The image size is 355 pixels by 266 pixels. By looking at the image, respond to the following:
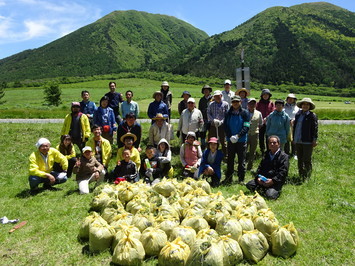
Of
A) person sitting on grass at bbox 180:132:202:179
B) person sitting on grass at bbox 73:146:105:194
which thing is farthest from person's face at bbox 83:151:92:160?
person sitting on grass at bbox 180:132:202:179

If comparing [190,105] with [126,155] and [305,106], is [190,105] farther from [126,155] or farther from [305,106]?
[305,106]

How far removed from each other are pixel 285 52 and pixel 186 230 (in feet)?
415

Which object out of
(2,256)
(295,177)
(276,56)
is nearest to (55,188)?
(2,256)

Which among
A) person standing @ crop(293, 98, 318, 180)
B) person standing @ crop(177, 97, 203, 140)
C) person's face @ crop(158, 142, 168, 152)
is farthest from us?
person standing @ crop(177, 97, 203, 140)

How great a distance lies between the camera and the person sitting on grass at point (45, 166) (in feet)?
25.9

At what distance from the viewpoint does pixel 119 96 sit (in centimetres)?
1105

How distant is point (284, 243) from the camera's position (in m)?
4.53

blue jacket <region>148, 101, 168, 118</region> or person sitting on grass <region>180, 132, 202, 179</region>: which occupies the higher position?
blue jacket <region>148, 101, 168, 118</region>

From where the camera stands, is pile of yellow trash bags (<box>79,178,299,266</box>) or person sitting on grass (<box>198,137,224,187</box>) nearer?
pile of yellow trash bags (<box>79,178,299,266</box>)

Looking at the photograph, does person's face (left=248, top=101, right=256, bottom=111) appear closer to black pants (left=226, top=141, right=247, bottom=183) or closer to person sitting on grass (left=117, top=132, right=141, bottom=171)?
black pants (left=226, top=141, right=247, bottom=183)

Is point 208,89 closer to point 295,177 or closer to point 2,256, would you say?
point 295,177

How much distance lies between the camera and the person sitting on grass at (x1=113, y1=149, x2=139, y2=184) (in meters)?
8.00

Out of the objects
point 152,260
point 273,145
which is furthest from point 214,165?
point 152,260

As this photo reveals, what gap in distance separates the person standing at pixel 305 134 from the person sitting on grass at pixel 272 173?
5.22 ft
